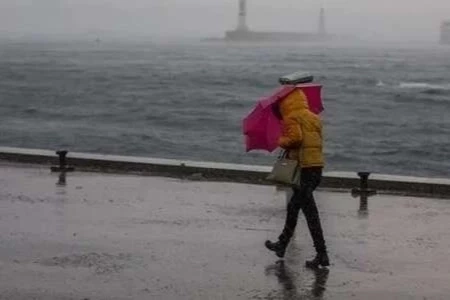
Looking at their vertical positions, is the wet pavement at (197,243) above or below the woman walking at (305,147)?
below

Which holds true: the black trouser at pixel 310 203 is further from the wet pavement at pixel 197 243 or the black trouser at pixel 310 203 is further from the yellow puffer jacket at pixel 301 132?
the wet pavement at pixel 197 243

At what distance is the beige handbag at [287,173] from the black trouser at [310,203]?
0.08 meters

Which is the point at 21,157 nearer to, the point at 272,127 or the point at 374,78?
the point at 272,127

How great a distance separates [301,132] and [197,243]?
190cm

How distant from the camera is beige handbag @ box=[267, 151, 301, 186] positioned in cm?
827

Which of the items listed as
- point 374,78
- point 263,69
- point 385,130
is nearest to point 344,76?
point 374,78

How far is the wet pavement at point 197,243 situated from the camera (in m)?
7.81

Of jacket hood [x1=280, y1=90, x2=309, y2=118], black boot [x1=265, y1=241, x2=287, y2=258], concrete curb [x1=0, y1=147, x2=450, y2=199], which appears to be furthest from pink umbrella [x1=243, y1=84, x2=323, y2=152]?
concrete curb [x1=0, y1=147, x2=450, y2=199]

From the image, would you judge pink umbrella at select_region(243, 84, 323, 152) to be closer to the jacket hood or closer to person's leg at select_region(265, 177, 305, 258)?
the jacket hood

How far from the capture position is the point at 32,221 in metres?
10.4

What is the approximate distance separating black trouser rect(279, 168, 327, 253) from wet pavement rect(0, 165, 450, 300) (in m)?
0.30

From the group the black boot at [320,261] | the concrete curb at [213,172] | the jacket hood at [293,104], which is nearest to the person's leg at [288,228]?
the black boot at [320,261]

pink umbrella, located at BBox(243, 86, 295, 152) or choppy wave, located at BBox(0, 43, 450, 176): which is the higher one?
pink umbrella, located at BBox(243, 86, 295, 152)

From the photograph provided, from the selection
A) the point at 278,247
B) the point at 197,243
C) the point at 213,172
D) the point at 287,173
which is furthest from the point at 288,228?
the point at 213,172
